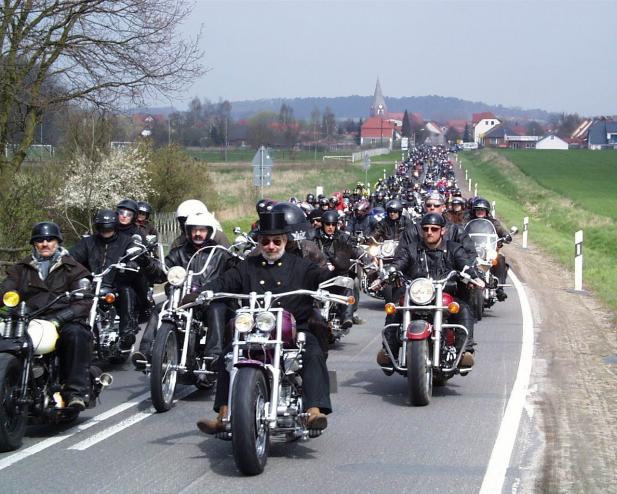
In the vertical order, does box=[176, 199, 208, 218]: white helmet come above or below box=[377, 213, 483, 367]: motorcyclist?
above

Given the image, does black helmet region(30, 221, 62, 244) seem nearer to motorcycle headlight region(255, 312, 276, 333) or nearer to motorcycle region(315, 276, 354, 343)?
motorcycle headlight region(255, 312, 276, 333)

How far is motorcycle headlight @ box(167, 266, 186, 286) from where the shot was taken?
10000 millimetres

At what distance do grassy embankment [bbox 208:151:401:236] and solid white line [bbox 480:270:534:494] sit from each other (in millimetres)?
23682

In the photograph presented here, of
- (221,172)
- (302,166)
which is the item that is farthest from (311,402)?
(302,166)

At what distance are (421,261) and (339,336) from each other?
126 inches

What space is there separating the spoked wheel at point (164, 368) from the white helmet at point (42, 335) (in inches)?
46.5

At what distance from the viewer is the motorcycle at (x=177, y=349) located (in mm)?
9227

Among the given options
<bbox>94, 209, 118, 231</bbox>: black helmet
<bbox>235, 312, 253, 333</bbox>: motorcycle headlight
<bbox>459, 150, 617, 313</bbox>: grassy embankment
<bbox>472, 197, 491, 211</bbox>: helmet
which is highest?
<bbox>94, 209, 118, 231</bbox>: black helmet

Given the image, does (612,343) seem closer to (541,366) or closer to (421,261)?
(541,366)

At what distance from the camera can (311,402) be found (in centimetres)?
747

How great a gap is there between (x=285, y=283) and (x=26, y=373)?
6.46 feet

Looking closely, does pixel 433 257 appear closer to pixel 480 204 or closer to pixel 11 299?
pixel 11 299

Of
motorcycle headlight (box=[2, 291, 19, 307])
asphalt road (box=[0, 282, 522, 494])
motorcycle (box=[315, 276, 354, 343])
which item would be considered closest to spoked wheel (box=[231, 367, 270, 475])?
asphalt road (box=[0, 282, 522, 494])

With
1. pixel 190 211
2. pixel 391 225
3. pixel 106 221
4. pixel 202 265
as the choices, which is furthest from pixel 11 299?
pixel 391 225
